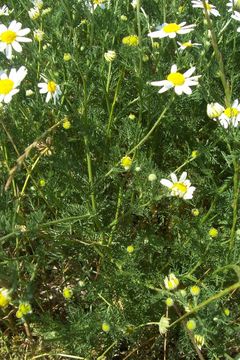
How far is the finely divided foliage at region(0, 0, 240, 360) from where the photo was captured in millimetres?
1956

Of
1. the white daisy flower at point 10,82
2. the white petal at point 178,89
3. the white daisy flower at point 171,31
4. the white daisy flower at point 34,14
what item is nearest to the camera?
the white daisy flower at point 10,82

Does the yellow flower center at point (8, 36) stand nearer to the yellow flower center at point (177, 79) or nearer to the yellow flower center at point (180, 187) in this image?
the yellow flower center at point (177, 79)

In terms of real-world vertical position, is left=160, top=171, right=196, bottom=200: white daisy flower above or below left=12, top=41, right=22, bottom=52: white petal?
below

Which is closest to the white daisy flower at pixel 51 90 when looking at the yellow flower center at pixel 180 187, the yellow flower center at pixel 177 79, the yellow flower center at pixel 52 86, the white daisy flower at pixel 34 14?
the yellow flower center at pixel 52 86

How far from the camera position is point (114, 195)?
90.9 inches

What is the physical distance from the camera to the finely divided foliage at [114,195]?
196 centimetres

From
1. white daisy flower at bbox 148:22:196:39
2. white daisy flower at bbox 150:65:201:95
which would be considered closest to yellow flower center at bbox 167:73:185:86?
white daisy flower at bbox 150:65:201:95

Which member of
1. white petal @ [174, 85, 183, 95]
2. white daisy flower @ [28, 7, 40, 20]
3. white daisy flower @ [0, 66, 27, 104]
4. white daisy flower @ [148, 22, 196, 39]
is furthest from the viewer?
white daisy flower @ [28, 7, 40, 20]

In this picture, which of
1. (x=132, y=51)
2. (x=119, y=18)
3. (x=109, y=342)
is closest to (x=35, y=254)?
(x=109, y=342)

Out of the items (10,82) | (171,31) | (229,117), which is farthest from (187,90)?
(10,82)

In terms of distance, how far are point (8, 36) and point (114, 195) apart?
814 mm

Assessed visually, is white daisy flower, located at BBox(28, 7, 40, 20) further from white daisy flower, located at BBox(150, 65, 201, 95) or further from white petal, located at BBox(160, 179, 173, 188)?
white petal, located at BBox(160, 179, 173, 188)

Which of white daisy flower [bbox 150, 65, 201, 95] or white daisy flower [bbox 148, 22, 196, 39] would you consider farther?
white daisy flower [bbox 148, 22, 196, 39]

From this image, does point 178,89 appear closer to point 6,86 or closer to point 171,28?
point 171,28
